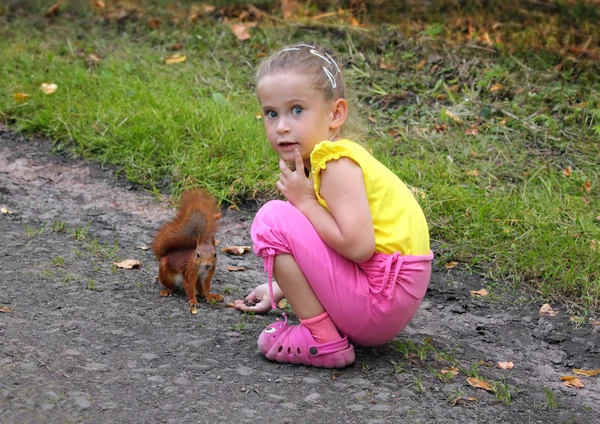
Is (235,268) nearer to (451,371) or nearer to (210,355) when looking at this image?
(210,355)

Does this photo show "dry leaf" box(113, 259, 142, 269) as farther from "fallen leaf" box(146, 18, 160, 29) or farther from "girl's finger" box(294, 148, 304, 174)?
"fallen leaf" box(146, 18, 160, 29)

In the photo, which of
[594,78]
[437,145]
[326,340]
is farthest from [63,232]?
[594,78]

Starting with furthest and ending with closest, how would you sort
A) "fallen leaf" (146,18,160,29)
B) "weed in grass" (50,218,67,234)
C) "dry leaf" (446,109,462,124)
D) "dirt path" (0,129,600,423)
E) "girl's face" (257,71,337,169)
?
"fallen leaf" (146,18,160,29) < "dry leaf" (446,109,462,124) < "weed in grass" (50,218,67,234) < "girl's face" (257,71,337,169) < "dirt path" (0,129,600,423)

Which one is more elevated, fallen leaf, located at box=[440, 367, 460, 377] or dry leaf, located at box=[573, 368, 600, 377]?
fallen leaf, located at box=[440, 367, 460, 377]

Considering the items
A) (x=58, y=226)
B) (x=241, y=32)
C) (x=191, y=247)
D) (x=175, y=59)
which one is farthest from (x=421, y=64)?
(x=191, y=247)

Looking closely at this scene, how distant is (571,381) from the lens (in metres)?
3.17

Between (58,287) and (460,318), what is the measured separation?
5.87 ft

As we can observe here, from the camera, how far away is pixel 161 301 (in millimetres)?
3537

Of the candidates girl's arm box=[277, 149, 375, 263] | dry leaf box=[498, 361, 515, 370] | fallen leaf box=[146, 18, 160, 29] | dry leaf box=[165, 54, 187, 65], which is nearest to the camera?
girl's arm box=[277, 149, 375, 263]

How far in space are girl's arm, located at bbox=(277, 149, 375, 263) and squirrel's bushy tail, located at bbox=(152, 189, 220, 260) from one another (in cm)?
73

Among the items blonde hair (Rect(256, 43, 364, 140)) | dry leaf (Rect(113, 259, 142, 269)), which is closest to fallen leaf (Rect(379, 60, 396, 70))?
dry leaf (Rect(113, 259, 142, 269))

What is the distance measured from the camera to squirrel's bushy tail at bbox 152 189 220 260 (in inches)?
136

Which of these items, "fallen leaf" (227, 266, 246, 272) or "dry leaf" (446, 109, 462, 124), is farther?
"dry leaf" (446, 109, 462, 124)

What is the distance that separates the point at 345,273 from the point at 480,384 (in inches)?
25.5
